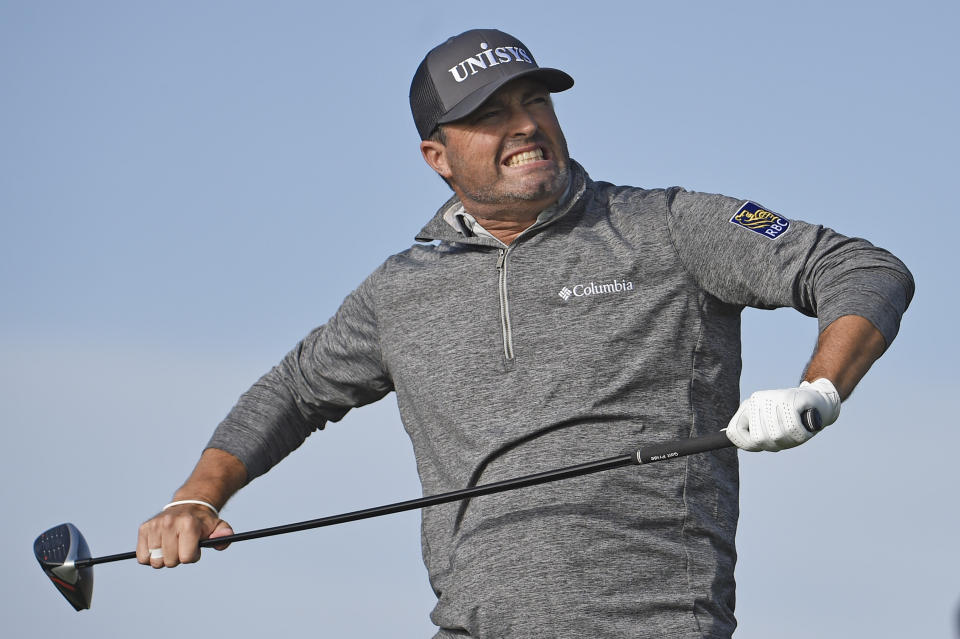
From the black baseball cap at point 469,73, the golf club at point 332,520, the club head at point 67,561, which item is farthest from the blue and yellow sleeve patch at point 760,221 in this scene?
the club head at point 67,561

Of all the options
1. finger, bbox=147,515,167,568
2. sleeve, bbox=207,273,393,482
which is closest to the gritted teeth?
sleeve, bbox=207,273,393,482

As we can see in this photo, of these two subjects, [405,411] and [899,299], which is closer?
[899,299]

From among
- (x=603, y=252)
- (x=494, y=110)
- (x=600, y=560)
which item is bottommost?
(x=600, y=560)

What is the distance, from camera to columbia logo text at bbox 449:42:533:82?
536 centimetres

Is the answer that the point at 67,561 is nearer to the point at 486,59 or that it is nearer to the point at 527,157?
the point at 527,157

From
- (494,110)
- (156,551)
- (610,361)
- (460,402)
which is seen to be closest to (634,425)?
(610,361)

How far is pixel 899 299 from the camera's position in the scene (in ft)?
14.0

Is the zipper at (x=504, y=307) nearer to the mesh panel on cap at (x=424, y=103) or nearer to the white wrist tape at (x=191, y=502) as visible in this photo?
the mesh panel on cap at (x=424, y=103)

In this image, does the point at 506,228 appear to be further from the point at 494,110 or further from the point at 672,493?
the point at 672,493

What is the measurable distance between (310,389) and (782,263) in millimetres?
2126

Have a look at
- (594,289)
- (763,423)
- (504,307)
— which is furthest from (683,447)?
(504,307)

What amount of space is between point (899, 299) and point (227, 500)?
265cm

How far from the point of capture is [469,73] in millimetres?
5383

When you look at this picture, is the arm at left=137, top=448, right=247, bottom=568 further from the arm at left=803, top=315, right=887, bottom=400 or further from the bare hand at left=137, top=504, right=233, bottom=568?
the arm at left=803, top=315, right=887, bottom=400
